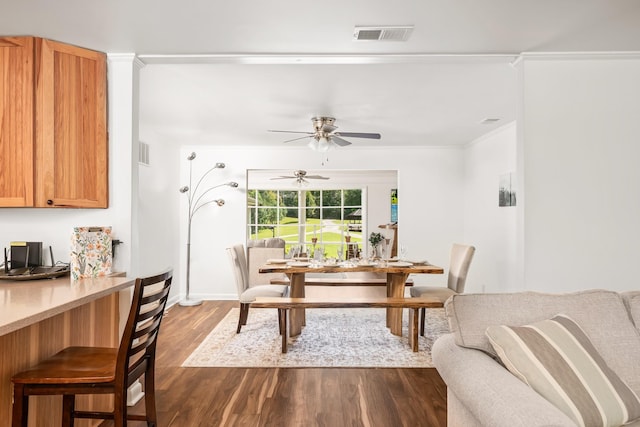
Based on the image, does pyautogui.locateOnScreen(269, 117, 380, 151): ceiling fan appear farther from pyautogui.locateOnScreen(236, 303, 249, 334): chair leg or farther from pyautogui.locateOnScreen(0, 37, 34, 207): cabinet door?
pyautogui.locateOnScreen(0, 37, 34, 207): cabinet door

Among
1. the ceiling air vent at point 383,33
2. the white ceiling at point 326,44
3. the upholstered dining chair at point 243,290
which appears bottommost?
the upholstered dining chair at point 243,290

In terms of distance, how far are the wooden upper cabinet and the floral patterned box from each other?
9.9 inches

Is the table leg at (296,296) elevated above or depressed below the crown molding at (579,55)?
below

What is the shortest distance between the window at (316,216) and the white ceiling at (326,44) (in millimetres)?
4672

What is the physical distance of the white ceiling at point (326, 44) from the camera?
224cm

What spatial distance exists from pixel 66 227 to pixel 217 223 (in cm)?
370

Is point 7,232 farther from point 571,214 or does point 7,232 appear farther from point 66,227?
point 571,214

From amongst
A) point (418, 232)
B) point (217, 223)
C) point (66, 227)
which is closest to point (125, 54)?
point (66, 227)

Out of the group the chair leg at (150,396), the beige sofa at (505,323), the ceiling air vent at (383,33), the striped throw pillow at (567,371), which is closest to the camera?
the striped throw pillow at (567,371)

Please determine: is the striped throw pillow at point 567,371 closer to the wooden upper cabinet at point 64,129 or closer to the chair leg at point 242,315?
the wooden upper cabinet at point 64,129

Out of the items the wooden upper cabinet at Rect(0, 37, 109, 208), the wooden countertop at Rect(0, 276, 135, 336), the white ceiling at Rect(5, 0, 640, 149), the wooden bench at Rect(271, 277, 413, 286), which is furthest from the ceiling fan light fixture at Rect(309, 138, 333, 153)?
the wooden countertop at Rect(0, 276, 135, 336)

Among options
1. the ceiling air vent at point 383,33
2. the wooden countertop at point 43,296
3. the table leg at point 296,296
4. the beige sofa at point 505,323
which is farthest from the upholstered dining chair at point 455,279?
the wooden countertop at point 43,296

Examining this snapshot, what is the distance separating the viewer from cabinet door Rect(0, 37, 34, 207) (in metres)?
2.54

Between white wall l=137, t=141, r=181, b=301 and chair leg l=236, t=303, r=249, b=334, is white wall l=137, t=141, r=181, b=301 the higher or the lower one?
the higher one
